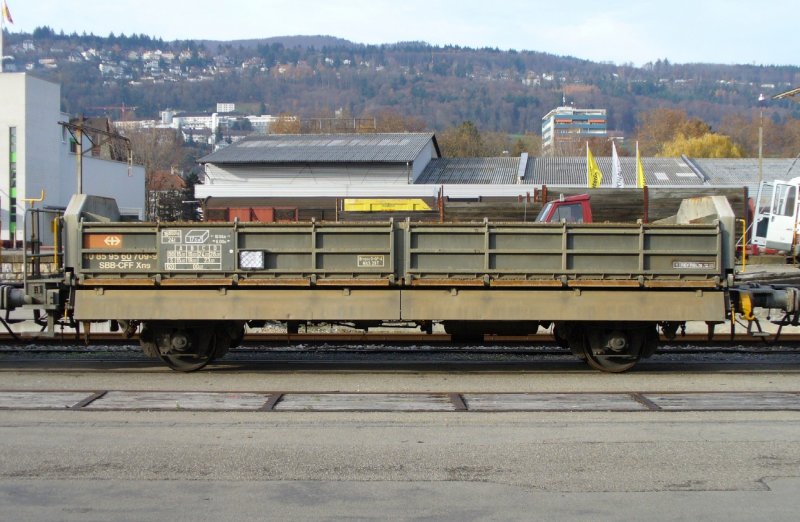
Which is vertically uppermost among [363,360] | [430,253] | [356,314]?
[430,253]

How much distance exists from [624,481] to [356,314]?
4.78m

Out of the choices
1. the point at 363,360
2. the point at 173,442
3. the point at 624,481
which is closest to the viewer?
the point at 624,481

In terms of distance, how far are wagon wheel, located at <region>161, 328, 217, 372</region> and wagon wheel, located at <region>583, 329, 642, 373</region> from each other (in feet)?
17.3

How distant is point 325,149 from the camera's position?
5156 cm

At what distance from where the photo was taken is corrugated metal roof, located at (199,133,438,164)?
49125 mm

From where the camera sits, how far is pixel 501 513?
20.5 ft

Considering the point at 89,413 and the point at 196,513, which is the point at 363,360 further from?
the point at 196,513

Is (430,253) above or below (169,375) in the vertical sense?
above

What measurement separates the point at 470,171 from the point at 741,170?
58.2 ft

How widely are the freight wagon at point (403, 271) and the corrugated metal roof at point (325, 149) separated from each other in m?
37.8

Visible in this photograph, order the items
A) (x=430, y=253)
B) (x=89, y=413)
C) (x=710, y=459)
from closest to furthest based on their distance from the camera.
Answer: (x=710, y=459) → (x=89, y=413) → (x=430, y=253)

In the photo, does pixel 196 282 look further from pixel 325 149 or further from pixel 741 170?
pixel 741 170

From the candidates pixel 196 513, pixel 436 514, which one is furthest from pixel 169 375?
pixel 436 514

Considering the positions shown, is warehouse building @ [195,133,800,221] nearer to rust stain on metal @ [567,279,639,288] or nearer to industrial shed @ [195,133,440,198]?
industrial shed @ [195,133,440,198]
